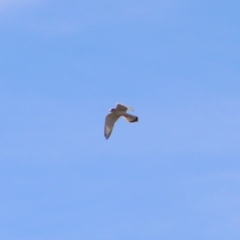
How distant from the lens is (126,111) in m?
41.0

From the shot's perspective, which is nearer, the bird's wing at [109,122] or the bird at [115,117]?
the bird at [115,117]

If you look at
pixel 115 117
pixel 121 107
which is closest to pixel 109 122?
pixel 115 117

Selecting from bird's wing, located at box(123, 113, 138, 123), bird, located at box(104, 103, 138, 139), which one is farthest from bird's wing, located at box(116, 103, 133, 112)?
bird's wing, located at box(123, 113, 138, 123)

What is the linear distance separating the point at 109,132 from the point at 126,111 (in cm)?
107

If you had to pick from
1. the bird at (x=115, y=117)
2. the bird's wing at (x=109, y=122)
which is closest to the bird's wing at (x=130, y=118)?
the bird at (x=115, y=117)

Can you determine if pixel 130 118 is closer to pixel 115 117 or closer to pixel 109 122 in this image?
pixel 115 117

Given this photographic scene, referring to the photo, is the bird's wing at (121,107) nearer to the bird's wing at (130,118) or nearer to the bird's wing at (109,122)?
the bird's wing at (130,118)

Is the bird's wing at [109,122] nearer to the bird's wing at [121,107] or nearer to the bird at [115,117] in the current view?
the bird at [115,117]

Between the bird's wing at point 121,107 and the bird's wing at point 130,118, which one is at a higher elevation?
the bird's wing at point 121,107

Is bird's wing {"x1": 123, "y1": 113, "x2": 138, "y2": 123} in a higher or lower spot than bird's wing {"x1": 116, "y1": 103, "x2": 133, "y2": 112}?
lower

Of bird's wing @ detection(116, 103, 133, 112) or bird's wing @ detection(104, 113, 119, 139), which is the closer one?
bird's wing @ detection(116, 103, 133, 112)

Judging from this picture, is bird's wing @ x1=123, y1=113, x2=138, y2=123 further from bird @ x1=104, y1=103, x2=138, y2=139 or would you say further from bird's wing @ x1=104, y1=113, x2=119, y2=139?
bird's wing @ x1=104, y1=113, x2=119, y2=139

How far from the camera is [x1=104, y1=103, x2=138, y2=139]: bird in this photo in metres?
40.8

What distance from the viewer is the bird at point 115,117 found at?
134 feet
